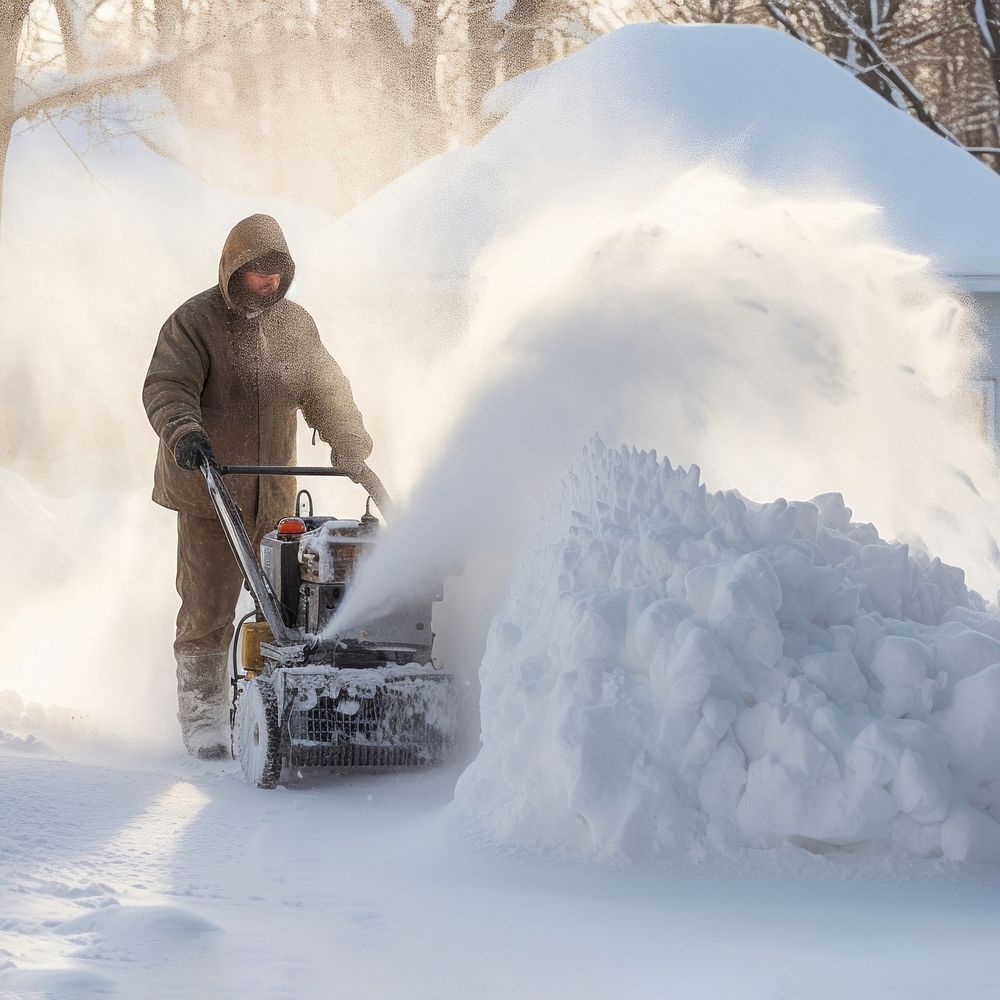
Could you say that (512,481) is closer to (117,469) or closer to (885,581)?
(885,581)

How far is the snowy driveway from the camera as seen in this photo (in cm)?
276

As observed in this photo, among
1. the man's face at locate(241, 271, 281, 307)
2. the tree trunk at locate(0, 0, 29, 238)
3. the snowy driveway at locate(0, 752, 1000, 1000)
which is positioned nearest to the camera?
the snowy driveway at locate(0, 752, 1000, 1000)

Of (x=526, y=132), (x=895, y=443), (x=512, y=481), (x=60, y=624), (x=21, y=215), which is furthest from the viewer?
(x=21, y=215)

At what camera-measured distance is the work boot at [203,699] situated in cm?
560

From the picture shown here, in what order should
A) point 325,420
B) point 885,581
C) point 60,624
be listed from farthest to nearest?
point 60,624 → point 325,420 → point 885,581

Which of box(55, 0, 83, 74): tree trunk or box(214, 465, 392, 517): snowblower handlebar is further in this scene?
box(55, 0, 83, 74): tree trunk

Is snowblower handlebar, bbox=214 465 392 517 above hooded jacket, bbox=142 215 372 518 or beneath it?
beneath

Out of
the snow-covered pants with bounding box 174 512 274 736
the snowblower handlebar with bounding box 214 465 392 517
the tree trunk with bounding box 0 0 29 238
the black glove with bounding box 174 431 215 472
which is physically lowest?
the snow-covered pants with bounding box 174 512 274 736

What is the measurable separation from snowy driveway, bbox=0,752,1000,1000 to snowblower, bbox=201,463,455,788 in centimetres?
47

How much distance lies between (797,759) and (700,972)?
2.44 feet

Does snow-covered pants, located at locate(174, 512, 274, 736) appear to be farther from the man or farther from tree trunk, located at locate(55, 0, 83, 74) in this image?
tree trunk, located at locate(55, 0, 83, 74)

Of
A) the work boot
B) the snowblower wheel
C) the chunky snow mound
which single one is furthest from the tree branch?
the chunky snow mound

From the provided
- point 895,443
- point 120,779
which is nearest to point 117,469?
point 895,443

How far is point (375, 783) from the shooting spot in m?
4.77
